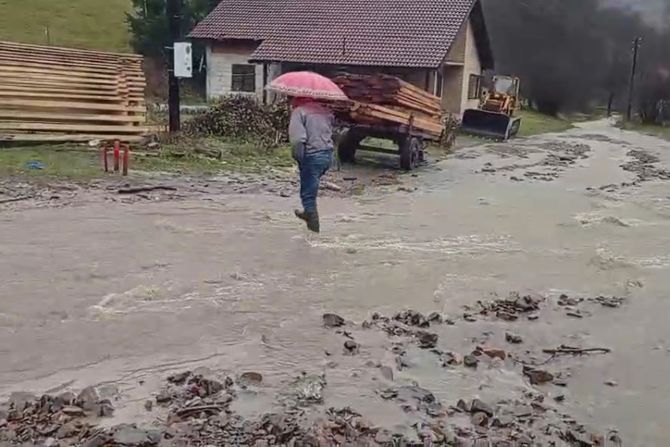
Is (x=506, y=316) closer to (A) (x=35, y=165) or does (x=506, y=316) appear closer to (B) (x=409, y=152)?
(A) (x=35, y=165)

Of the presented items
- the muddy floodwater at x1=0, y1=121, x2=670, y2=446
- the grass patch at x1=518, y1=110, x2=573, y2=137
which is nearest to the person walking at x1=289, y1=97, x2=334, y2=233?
the muddy floodwater at x1=0, y1=121, x2=670, y2=446

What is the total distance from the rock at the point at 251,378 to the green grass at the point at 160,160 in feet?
26.9

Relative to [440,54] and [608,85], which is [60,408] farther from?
[608,85]

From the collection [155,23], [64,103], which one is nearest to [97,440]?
[64,103]

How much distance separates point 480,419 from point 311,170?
5368 millimetres

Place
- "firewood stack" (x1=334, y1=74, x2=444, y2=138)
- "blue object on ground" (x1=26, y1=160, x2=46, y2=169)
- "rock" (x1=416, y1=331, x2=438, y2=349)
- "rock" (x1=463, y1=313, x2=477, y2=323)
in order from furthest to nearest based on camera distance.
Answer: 1. "firewood stack" (x1=334, y1=74, x2=444, y2=138)
2. "blue object on ground" (x1=26, y1=160, x2=46, y2=169)
3. "rock" (x1=463, y1=313, x2=477, y2=323)
4. "rock" (x1=416, y1=331, x2=438, y2=349)

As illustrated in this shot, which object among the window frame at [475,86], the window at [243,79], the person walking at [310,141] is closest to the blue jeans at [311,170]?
the person walking at [310,141]

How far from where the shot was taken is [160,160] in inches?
596

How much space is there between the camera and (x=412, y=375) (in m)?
5.69

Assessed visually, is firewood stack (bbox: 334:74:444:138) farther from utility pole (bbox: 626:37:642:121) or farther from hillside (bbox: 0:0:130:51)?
hillside (bbox: 0:0:130:51)

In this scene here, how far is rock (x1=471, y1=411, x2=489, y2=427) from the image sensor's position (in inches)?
193

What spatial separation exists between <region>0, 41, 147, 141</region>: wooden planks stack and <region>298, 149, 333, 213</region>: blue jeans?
23.7 feet

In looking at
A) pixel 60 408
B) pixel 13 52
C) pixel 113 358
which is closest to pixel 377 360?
pixel 113 358

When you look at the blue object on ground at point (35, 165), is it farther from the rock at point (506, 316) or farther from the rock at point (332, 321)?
the rock at point (506, 316)
